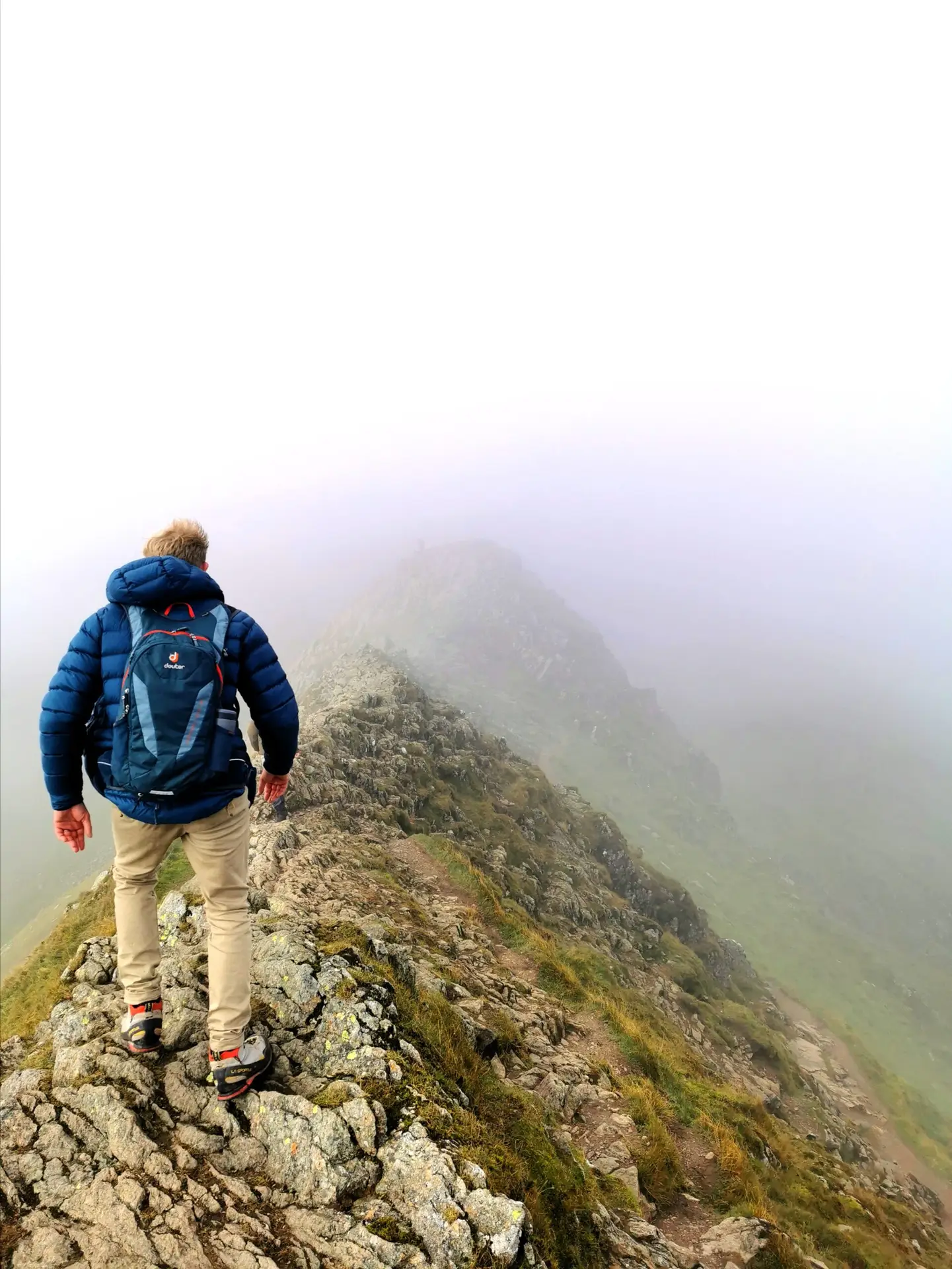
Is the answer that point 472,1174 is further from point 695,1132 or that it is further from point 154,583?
point 695,1132

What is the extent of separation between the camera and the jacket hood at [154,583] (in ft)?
17.3

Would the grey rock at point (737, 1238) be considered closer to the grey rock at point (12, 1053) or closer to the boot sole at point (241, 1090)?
the boot sole at point (241, 1090)

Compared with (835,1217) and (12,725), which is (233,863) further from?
(12,725)

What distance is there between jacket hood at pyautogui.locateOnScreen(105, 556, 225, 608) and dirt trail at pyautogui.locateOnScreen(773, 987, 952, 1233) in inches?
1789

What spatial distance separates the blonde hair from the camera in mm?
5918

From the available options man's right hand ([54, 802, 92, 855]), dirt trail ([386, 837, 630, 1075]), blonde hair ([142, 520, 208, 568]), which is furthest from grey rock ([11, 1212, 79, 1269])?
dirt trail ([386, 837, 630, 1075])

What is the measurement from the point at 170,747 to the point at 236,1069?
379 cm

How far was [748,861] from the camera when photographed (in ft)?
475

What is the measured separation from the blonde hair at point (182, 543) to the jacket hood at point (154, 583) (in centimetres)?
46

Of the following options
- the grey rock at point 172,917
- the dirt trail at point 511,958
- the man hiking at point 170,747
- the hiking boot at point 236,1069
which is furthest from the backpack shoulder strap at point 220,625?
the dirt trail at point 511,958

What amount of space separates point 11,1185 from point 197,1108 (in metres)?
1.56

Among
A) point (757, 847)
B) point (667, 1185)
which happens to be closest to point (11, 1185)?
point (667, 1185)

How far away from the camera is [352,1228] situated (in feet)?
16.5

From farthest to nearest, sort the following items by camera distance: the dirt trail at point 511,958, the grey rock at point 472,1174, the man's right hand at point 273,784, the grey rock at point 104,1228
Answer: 1. the dirt trail at point 511,958
2. the man's right hand at point 273,784
3. the grey rock at point 472,1174
4. the grey rock at point 104,1228
